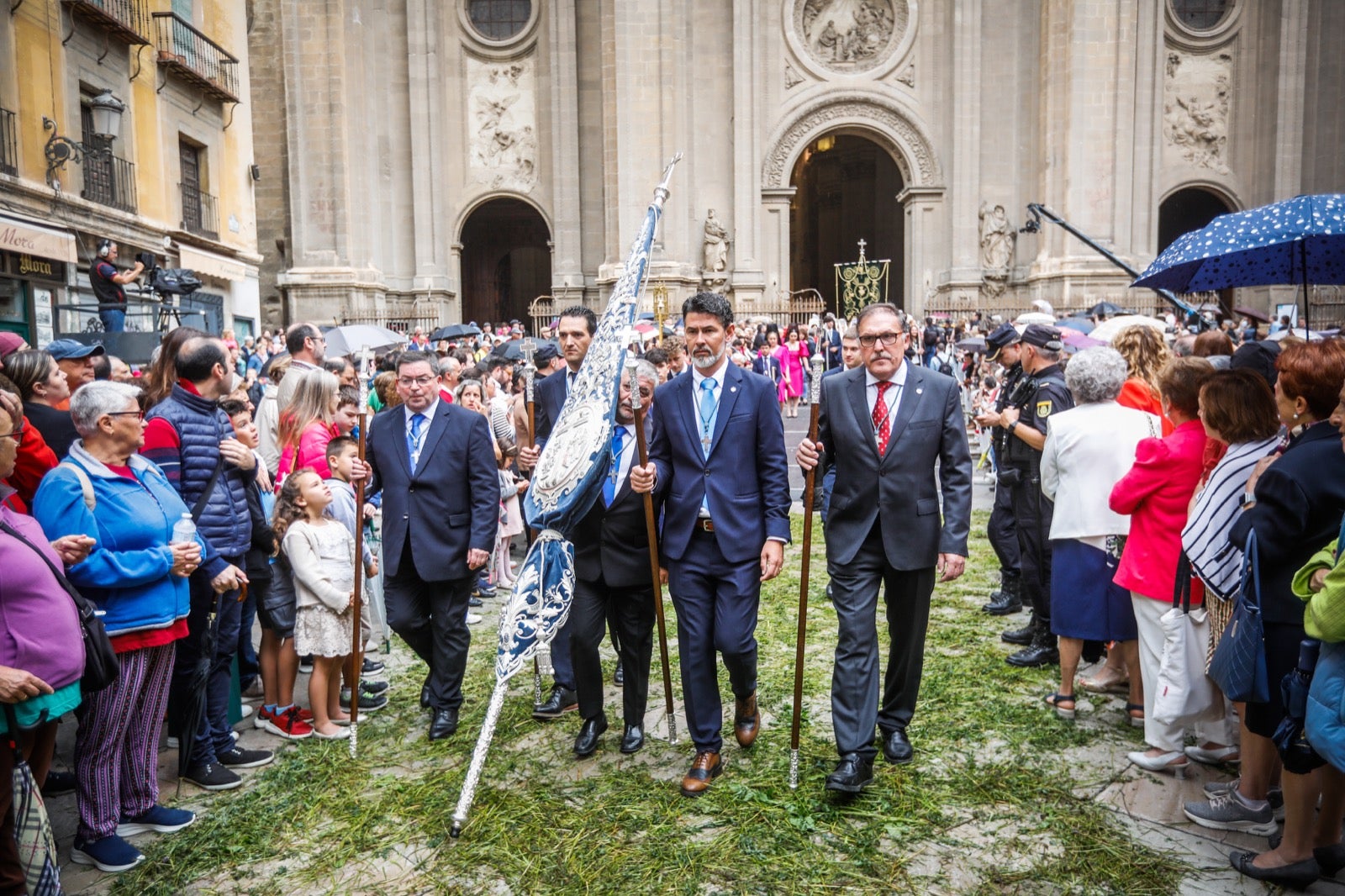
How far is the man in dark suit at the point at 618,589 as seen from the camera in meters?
4.92

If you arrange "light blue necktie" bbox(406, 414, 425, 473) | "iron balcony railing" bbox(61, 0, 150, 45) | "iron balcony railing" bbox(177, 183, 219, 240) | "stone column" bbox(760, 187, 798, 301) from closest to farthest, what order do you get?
"light blue necktie" bbox(406, 414, 425, 473) → "iron balcony railing" bbox(61, 0, 150, 45) → "iron balcony railing" bbox(177, 183, 219, 240) → "stone column" bbox(760, 187, 798, 301)

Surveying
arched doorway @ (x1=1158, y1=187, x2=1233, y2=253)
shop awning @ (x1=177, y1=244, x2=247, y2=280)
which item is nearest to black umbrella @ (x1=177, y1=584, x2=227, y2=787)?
shop awning @ (x1=177, y1=244, x2=247, y2=280)

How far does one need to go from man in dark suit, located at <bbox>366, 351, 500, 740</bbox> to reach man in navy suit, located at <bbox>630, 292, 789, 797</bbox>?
1.26 m

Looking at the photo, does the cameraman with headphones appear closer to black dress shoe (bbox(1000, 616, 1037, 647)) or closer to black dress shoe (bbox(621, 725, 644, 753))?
black dress shoe (bbox(621, 725, 644, 753))

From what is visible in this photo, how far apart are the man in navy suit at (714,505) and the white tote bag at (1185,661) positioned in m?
1.87

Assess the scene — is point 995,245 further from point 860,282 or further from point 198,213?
point 198,213

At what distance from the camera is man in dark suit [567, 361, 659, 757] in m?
4.92

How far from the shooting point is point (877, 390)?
15.4 ft

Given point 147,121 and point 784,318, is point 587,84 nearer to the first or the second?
point 784,318

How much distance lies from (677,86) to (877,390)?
73.5 ft

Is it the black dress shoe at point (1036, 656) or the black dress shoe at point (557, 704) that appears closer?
the black dress shoe at point (557, 704)

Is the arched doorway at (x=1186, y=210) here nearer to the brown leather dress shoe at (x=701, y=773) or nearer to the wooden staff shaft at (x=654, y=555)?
the wooden staff shaft at (x=654, y=555)

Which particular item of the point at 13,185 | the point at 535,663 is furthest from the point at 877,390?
the point at 13,185

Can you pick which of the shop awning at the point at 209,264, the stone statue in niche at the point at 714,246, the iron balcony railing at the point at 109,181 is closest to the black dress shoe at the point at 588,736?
the iron balcony railing at the point at 109,181
